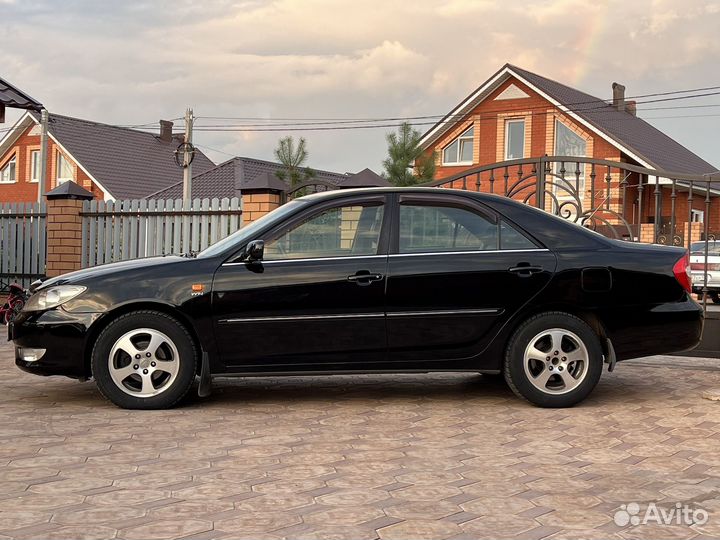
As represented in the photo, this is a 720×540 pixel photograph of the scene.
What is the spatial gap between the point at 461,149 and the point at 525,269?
2944 centimetres

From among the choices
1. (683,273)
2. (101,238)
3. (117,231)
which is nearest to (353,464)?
(683,273)

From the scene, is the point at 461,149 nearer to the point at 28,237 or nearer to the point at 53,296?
the point at 28,237

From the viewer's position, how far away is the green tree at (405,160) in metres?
30.1

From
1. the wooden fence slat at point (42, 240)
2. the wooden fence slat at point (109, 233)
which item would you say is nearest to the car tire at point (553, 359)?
the wooden fence slat at point (109, 233)

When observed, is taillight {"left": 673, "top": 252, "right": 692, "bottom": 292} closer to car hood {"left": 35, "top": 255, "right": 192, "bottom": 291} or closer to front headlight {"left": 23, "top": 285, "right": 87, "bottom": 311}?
car hood {"left": 35, "top": 255, "right": 192, "bottom": 291}

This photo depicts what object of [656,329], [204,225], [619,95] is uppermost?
[619,95]

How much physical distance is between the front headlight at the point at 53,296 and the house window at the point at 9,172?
38534 millimetres

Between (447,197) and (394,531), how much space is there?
12.0 feet

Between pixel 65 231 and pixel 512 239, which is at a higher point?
pixel 65 231

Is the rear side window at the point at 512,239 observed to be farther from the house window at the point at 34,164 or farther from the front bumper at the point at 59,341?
the house window at the point at 34,164

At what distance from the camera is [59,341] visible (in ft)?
22.2

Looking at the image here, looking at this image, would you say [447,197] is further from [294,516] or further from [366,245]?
[294,516]

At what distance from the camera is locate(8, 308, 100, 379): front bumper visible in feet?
22.1

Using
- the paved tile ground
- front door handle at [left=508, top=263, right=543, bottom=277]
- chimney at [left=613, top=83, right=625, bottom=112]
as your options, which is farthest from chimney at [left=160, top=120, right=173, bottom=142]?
front door handle at [left=508, top=263, right=543, bottom=277]
